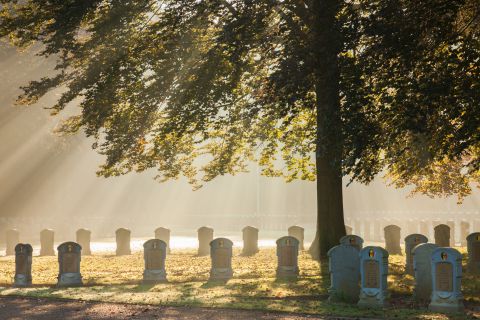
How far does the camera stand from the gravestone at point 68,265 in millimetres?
15672

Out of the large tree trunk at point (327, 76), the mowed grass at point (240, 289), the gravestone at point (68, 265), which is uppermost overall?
the large tree trunk at point (327, 76)

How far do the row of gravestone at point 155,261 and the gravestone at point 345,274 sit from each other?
147 inches

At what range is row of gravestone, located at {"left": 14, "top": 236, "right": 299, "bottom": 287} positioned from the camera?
51.8 ft

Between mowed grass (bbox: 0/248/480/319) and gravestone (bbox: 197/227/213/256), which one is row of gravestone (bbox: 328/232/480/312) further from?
gravestone (bbox: 197/227/213/256)

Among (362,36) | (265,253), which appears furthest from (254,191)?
(362,36)

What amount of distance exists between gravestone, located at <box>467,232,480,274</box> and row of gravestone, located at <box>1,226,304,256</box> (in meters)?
9.25

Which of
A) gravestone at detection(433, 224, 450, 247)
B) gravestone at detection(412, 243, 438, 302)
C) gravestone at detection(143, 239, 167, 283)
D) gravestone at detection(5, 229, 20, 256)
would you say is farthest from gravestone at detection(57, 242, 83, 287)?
gravestone at detection(5, 229, 20, 256)

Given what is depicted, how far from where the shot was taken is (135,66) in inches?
731

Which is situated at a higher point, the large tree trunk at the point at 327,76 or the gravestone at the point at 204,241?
the large tree trunk at the point at 327,76

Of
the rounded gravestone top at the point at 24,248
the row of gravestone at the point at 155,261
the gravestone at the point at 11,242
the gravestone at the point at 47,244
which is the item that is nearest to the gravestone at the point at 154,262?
the row of gravestone at the point at 155,261

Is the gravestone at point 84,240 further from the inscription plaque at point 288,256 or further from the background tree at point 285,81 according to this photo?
the inscription plaque at point 288,256

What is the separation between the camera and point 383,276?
38.3 feet

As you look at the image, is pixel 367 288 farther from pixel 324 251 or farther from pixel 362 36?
pixel 324 251

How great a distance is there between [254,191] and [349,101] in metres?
66.9
